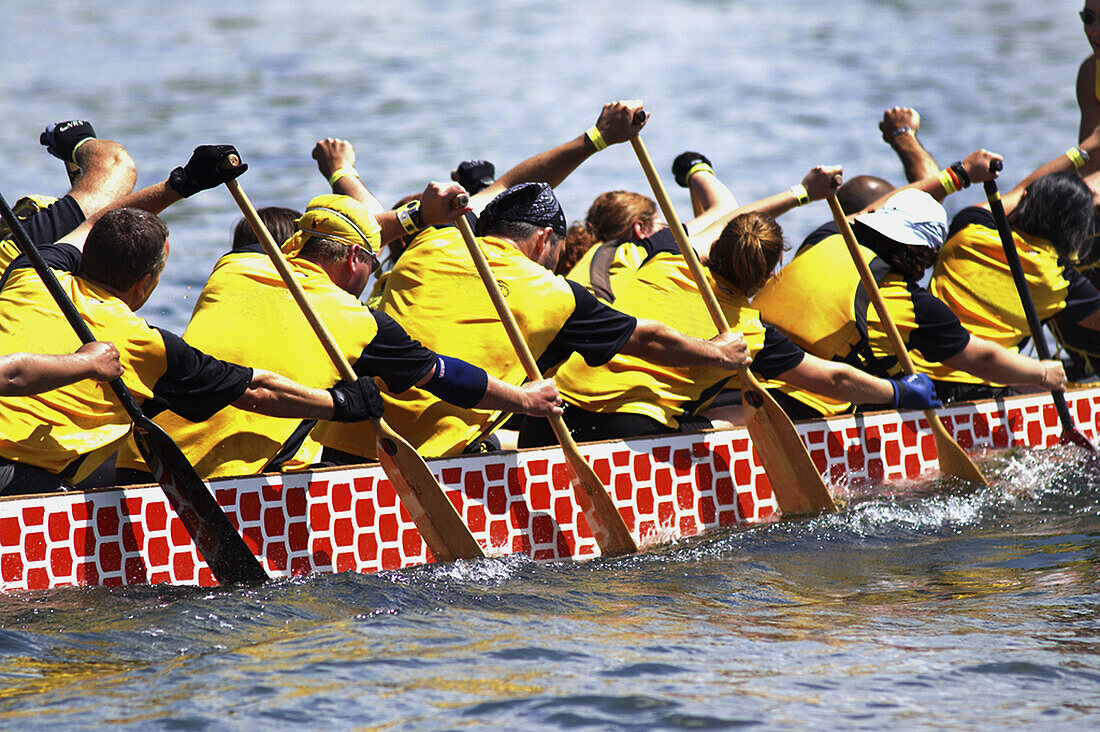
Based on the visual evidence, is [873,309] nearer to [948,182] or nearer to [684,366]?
[948,182]

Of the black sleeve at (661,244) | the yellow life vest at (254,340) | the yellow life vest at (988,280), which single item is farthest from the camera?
the yellow life vest at (988,280)

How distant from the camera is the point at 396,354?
4770 millimetres

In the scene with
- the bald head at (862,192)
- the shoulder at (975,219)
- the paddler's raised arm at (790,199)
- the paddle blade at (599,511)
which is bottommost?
the paddle blade at (599,511)

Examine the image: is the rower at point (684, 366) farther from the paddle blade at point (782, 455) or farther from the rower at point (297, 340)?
the rower at point (297, 340)

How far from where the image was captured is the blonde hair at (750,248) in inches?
224

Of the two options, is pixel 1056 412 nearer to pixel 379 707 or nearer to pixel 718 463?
pixel 718 463

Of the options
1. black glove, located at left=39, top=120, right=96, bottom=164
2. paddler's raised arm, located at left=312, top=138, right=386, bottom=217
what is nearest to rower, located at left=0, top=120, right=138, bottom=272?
black glove, located at left=39, top=120, right=96, bottom=164

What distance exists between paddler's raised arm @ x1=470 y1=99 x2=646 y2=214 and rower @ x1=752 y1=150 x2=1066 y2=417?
1113 millimetres

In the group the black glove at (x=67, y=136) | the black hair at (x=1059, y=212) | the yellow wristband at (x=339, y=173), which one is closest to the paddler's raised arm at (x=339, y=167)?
the yellow wristband at (x=339, y=173)

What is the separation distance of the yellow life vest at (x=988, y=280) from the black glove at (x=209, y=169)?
153 inches

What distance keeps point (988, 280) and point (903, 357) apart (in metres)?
0.99

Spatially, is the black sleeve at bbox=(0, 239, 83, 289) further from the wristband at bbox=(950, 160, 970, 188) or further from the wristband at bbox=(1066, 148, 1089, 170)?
the wristband at bbox=(1066, 148, 1089, 170)

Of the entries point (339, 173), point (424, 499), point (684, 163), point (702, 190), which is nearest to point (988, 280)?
point (702, 190)

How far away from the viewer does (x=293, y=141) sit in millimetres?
17969
